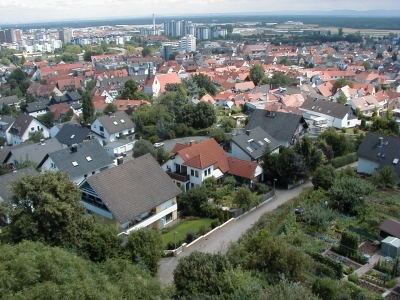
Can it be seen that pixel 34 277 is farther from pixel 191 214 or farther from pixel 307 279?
pixel 191 214

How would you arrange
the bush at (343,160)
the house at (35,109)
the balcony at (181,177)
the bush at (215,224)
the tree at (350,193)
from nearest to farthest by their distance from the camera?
the bush at (215,224), the tree at (350,193), the balcony at (181,177), the bush at (343,160), the house at (35,109)

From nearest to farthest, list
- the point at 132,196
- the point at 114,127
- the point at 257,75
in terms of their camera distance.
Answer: the point at 132,196, the point at 114,127, the point at 257,75

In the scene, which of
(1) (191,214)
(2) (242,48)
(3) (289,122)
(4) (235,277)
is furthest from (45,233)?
(2) (242,48)

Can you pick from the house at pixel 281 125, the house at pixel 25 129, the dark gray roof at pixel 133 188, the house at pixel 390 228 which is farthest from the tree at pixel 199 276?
the house at pixel 25 129

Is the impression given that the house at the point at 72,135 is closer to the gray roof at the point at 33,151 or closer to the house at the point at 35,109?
the gray roof at the point at 33,151

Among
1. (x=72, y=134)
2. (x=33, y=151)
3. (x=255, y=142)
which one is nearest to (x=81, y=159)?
(x=33, y=151)

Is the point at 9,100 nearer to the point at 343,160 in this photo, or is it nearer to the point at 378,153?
the point at 343,160
